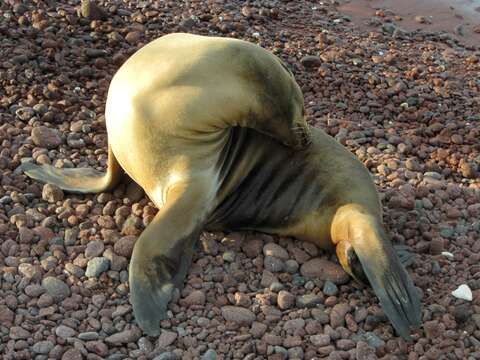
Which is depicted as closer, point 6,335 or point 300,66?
point 6,335

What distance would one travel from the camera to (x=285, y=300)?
14.2 feet

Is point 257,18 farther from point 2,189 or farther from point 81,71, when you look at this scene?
point 2,189

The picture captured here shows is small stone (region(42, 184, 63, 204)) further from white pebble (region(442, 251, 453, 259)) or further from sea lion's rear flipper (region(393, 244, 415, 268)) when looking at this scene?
white pebble (region(442, 251, 453, 259))

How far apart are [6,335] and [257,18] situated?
5.16 meters

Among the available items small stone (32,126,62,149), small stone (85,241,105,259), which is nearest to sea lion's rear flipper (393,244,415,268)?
small stone (85,241,105,259)

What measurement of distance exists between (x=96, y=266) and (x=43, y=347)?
660 millimetres

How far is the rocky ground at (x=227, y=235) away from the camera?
4086mm

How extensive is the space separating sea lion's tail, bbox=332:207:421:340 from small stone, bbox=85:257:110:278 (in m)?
1.35

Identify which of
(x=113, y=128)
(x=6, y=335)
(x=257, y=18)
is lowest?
(x=257, y=18)

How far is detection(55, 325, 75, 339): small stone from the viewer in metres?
3.94

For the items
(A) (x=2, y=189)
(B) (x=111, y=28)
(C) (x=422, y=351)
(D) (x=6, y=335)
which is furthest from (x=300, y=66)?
(D) (x=6, y=335)

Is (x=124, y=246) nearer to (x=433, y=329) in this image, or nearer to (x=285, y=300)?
(x=285, y=300)

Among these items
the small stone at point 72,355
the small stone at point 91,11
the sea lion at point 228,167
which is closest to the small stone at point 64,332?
the small stone at point 72,355

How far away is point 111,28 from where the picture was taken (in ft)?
23.7
